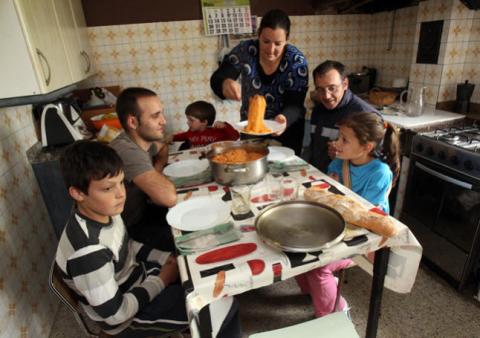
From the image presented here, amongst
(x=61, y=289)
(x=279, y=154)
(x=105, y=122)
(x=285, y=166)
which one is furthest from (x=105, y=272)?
(x=105, y=122)

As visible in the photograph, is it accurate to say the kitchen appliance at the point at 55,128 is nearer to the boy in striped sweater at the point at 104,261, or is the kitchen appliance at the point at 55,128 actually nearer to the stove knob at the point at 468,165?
the boy in striped sweater at the point at 104,261

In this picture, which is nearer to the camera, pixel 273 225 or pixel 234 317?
pixel 273 225

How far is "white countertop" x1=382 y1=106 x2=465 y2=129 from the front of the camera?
2.13 meters

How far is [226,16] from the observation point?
2906 mm

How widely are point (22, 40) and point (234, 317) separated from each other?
4.81 ft

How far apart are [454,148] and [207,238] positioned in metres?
1.57

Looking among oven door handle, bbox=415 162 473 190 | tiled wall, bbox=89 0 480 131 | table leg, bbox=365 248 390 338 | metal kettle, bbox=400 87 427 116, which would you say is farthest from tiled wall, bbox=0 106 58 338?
metal kettle, bbox=400 87 427 116

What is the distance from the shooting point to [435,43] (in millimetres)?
2375

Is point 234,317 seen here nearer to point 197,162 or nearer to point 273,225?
point 273,225

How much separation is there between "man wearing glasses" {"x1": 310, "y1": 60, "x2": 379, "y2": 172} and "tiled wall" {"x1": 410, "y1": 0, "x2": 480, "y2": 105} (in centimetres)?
105

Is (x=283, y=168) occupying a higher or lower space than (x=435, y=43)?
lower

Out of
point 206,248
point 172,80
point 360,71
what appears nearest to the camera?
point 206,248

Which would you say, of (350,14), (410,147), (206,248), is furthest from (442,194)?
(350,14)

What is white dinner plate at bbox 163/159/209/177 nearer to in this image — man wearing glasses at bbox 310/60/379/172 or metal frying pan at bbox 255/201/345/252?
metal frying pan at bbox 255/201/345/252
